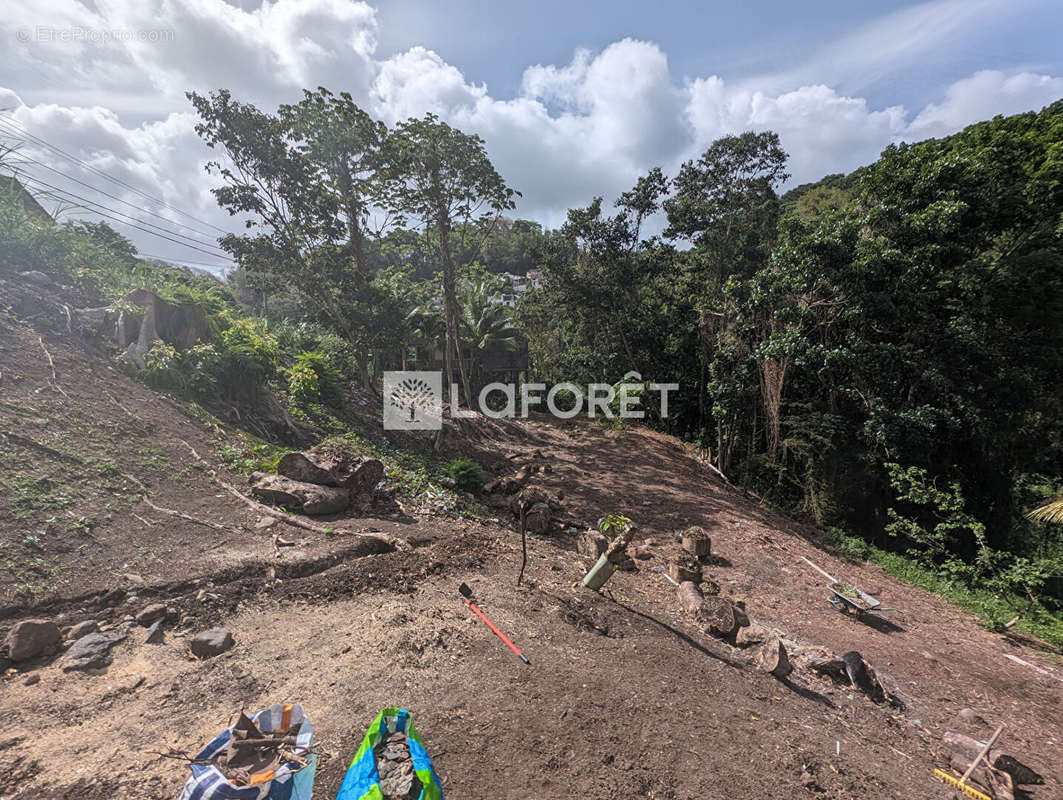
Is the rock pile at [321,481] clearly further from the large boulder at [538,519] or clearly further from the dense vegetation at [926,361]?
the dense vegetation at [926,361]

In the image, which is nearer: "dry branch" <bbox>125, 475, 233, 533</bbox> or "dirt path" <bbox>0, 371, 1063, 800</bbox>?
"dirt path" <bbox>0, 371, 1063, 800</bbox>

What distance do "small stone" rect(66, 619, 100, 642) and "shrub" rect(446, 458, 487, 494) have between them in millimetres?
4259

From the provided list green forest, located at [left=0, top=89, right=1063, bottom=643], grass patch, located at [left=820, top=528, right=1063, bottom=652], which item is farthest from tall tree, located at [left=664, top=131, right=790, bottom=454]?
grass patch, located at [left=820, top=528, right=1063, bottom=652]

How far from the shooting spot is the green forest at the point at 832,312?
6613 millimetres

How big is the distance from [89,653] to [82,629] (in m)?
0.25

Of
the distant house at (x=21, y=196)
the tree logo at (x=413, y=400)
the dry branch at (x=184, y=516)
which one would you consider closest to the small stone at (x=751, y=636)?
the dry branch at (x=184, y=516)

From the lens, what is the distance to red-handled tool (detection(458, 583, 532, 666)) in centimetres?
313

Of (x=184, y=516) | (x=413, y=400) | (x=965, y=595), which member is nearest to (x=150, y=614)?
(x=184, y=516)

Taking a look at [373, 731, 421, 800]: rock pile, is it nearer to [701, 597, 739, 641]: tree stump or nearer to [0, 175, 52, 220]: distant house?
[701, 597, 739, 641]: tree stump

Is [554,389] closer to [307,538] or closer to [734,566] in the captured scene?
[734,566]

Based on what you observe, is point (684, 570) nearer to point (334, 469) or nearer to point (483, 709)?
point (483, 709)

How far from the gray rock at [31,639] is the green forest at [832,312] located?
4698 mm

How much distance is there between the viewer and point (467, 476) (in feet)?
22.6

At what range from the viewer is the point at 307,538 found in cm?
430
